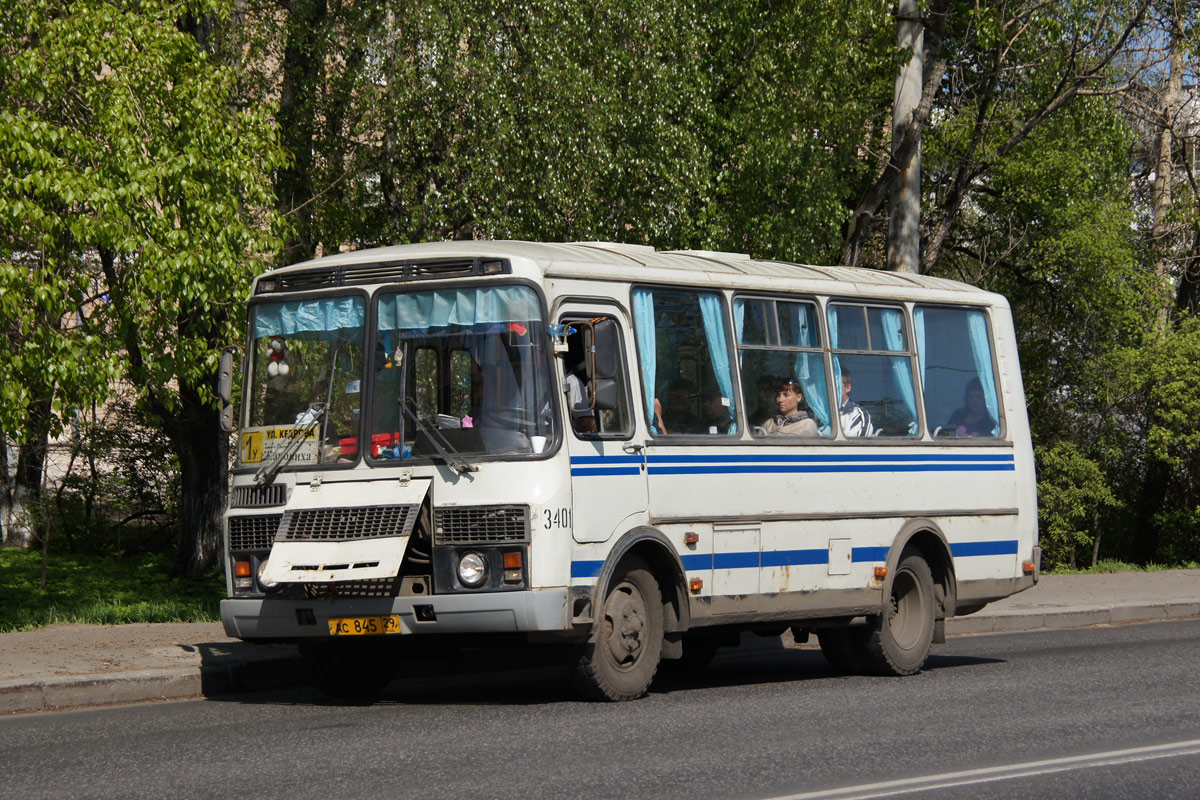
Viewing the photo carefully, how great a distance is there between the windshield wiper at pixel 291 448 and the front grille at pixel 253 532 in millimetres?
262

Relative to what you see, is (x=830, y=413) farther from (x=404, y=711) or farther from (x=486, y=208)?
(x=486, y=208)

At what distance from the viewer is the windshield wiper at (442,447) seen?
32.9ft

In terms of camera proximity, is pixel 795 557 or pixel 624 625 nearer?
pixel 624 625

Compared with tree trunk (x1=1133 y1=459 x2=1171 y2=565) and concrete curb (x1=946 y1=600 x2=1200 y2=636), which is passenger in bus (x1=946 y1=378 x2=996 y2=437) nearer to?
concrete curb (x1=946 y1=600 x2=1200 y2=636)

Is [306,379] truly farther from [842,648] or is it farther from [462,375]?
[842,648]

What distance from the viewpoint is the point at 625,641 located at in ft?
35.0

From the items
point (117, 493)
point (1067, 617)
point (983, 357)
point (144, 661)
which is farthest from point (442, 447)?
point (117, 493)

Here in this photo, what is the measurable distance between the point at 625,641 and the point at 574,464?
135cm

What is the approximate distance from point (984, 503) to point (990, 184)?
746 inches

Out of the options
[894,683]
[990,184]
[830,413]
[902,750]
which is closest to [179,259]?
[830,413]

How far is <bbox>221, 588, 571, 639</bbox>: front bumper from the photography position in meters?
9.80

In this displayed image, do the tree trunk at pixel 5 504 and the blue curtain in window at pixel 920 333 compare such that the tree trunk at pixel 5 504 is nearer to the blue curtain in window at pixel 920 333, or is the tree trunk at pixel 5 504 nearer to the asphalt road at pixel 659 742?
the asphalt road at pixel 659 742

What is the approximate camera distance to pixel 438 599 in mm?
9898

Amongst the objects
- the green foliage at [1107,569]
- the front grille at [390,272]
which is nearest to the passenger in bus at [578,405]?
the front grille at [390,272]
